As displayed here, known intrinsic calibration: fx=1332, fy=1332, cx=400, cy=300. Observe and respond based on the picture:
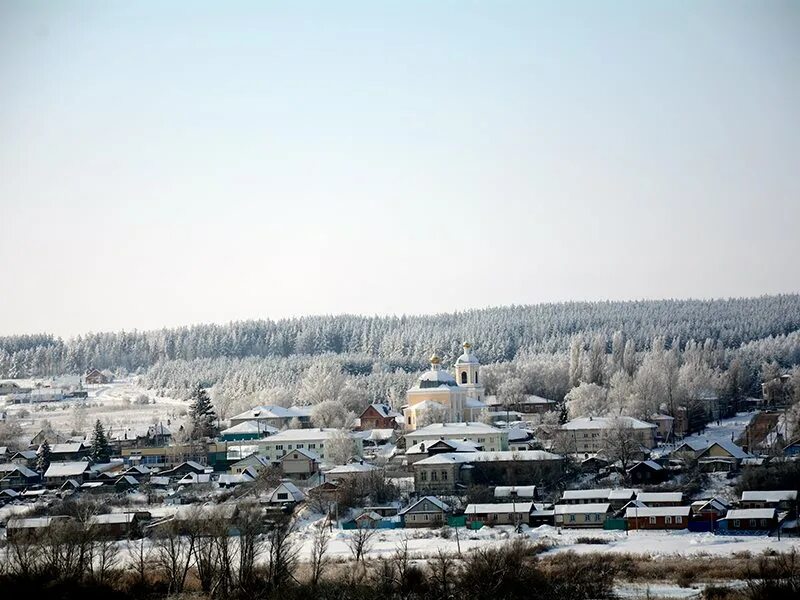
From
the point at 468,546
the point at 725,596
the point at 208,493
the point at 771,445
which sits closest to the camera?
the point at 725,596

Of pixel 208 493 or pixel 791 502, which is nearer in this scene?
pixel 791 502

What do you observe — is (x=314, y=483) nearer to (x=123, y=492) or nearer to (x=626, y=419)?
(x=123, y=492)

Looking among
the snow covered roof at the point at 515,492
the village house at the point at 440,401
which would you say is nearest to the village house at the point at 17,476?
the village house at the point at 440,401

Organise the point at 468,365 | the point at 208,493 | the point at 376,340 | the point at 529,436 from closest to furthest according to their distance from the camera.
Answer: the point at 208,493 → the point at 529,436 → the point at 468,365 → the point at 376,340

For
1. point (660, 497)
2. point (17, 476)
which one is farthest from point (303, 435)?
point (660, 497)

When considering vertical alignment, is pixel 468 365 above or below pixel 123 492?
above

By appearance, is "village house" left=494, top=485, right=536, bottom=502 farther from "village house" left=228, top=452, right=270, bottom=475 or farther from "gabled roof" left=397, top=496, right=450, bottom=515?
"village house" left=228, top=452, right=270, bottom=475

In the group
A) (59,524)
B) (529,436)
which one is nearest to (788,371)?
(529,436)
